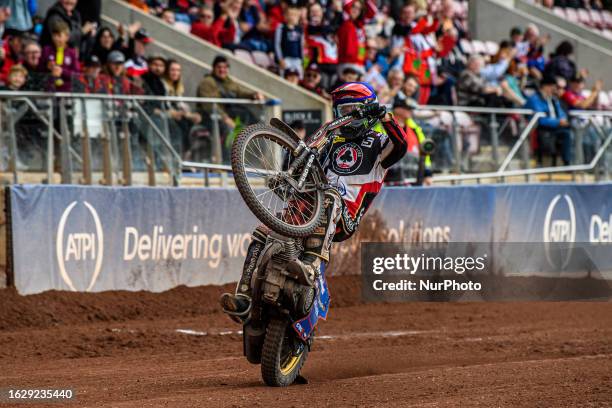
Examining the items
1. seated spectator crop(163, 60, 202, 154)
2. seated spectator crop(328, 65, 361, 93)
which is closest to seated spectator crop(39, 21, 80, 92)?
seated spectator crop(163, 60, 202, 154)

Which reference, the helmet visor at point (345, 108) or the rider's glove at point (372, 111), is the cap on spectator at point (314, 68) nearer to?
the helmet visor at point (345, 108)

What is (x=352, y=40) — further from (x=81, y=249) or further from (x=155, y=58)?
(x=81, y=249)

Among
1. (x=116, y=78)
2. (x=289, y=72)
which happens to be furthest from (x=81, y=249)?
(x=289, y=72)

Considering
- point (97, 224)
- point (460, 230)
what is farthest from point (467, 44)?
point (97, 224)

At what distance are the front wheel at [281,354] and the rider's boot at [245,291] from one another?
0.25 m

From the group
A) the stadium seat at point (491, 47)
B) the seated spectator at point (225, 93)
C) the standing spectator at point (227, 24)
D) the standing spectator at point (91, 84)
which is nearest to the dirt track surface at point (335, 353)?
Answer: the seated spectator at point (225, 93)

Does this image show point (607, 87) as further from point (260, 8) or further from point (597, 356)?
point (597, 356)

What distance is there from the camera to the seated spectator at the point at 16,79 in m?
12.8

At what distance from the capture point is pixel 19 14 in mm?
15102

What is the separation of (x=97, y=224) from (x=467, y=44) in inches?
466

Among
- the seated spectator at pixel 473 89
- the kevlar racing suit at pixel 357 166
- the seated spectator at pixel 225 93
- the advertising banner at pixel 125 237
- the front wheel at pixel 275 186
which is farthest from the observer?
the seated spectator at pixel 473 89

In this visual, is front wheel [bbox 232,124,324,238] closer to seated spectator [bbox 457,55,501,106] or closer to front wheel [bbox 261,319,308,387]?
front wheel [bbox 261,319,308,387]

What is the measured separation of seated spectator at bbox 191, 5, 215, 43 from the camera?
17.4 meters

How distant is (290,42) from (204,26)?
140 centimetres
